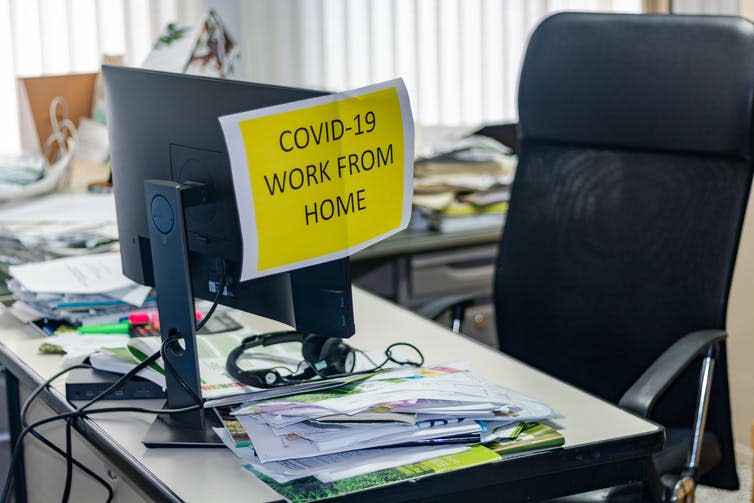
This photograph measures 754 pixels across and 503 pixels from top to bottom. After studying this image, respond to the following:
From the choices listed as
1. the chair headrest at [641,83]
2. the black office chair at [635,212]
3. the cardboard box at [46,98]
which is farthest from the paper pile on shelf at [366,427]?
the cardboard box at [46,98]

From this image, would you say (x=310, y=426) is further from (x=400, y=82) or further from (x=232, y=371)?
(x=400, y=82)

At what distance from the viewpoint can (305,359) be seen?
1.35 meters

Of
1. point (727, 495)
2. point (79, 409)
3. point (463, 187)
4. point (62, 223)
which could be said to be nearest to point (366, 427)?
point (79, 409)

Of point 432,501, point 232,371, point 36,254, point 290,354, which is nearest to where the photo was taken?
point 432,501

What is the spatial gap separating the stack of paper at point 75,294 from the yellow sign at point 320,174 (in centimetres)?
66

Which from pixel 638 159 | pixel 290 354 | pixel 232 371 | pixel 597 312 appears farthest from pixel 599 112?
pixel 232 371

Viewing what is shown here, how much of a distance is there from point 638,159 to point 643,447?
2.22 ft

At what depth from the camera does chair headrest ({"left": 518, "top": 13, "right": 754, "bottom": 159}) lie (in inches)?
64.6

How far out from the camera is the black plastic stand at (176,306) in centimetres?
120

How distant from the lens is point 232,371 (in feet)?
4.36

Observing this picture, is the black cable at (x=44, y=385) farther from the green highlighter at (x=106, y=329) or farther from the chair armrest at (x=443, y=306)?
the chair armrest at (x=443, y=306)

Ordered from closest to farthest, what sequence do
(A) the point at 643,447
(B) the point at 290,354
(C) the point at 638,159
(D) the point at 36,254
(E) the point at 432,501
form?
(E) the point at 432,501
(A) the point at 643,447
(B) the point at 290,354
(C) the point at 638,159
(D) the point at 36,254

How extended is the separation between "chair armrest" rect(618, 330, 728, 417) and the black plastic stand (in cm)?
58

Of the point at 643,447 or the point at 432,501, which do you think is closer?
the point at 432,501
